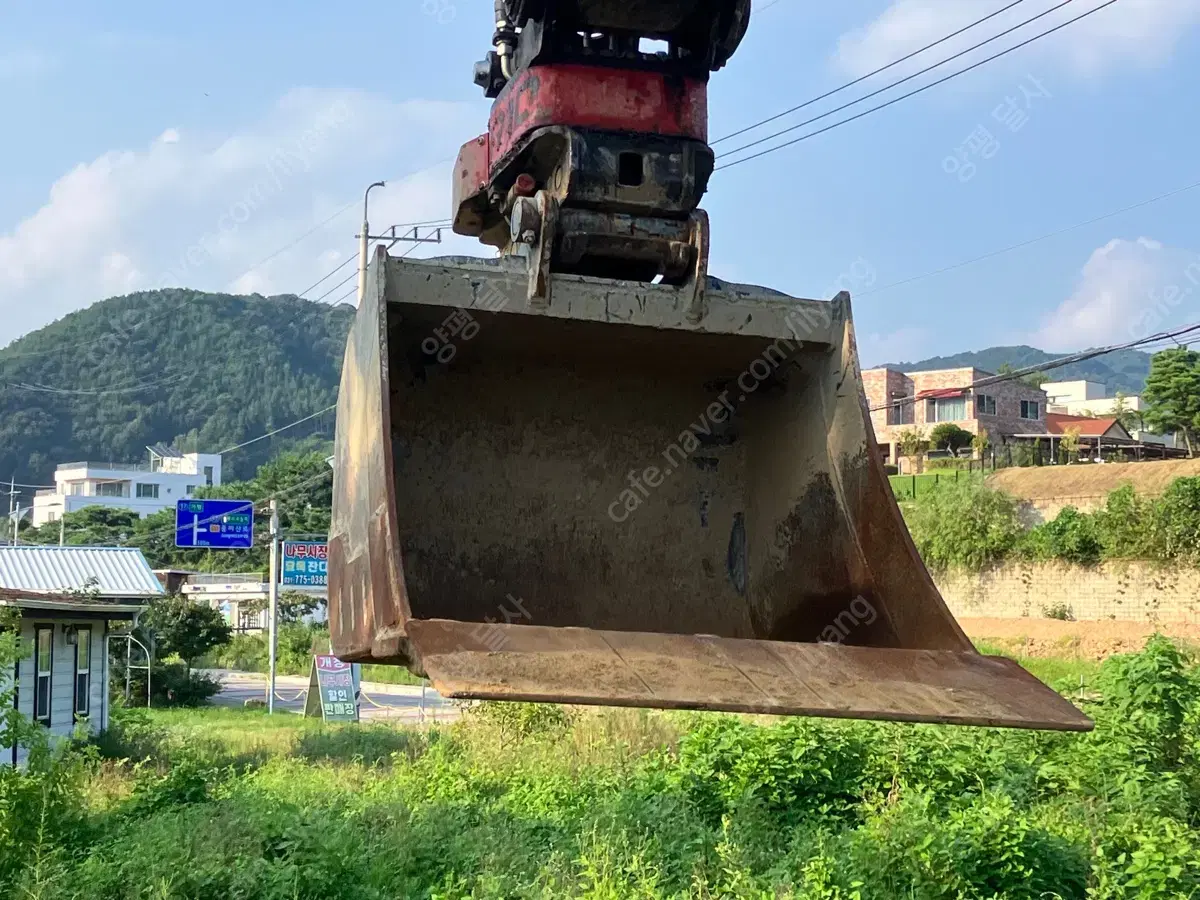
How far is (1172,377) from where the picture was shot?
1480 inches

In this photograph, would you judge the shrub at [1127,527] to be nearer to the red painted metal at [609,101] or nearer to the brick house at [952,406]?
the brick house at [952,406]

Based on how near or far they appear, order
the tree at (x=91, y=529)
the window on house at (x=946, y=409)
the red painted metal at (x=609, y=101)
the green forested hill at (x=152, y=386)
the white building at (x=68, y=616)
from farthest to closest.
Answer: the green forested hill at (x=152, y=386) → the tree at (x=91, y=529) → the window on house at (x=946, y=409) → the white building at (x=68, y=616) → the red painted metal at (x=609, y=101)

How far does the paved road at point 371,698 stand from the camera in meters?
22.0

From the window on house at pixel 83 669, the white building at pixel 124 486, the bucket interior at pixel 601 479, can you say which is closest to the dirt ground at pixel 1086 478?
the window on house at pixel 83 669

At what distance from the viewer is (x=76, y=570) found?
1747 centimetres

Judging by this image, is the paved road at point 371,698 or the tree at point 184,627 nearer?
the paved road at point 371,698

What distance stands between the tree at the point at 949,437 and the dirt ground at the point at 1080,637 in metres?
18.4

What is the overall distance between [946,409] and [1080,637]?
2601 centimetres

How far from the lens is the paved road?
21953mm

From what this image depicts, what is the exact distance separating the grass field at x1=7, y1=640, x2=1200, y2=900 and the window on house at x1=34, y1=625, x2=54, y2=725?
419 centimetres

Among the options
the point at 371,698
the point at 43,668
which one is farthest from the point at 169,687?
the point at 43,668

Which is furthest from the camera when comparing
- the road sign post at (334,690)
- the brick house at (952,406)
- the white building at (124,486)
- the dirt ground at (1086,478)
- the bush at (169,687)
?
the white building at (124,486)

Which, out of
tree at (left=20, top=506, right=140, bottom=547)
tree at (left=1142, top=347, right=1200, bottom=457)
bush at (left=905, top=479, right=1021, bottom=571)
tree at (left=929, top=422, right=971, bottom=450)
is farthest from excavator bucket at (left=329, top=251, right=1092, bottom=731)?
tree at (left=20, top=506, right=140, bottom=547)

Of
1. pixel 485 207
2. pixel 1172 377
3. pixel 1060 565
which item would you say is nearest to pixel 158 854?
pixel 485 207
